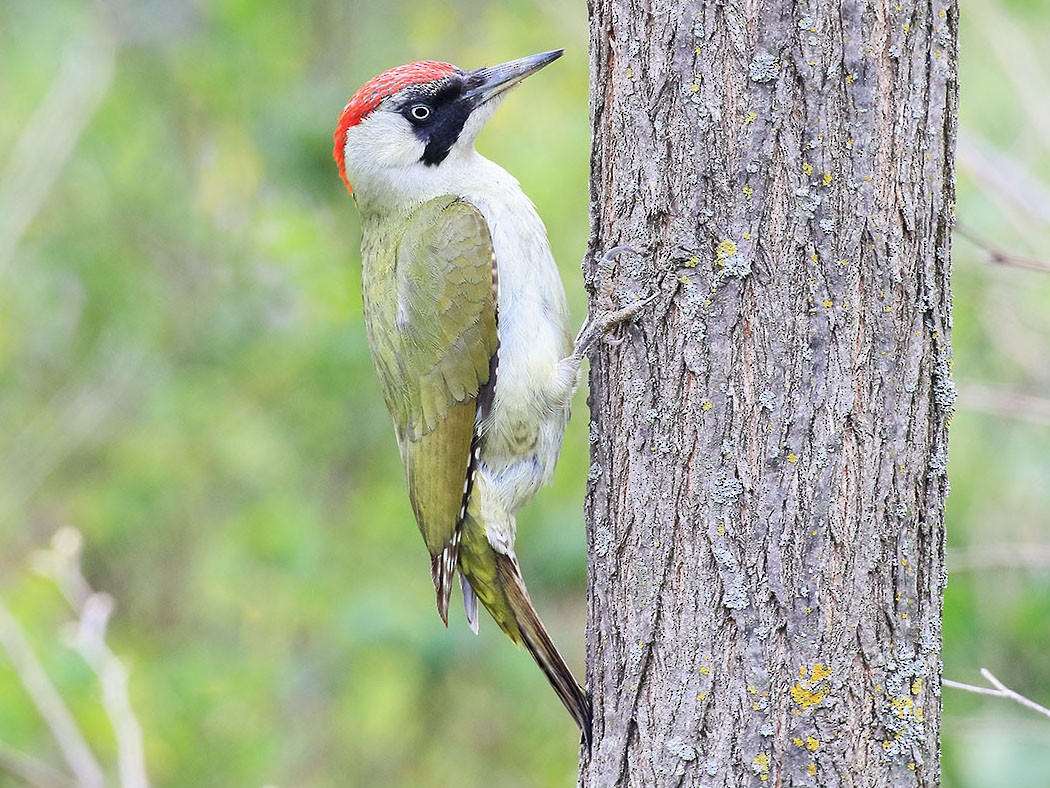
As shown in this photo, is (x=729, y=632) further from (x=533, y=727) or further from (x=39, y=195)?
(x=533, y=727)

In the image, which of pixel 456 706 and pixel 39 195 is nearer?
pixel 39 195

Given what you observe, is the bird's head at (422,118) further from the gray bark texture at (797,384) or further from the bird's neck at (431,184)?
the gray bark texture at (797,384)

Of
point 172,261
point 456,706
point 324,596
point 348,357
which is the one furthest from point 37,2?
point 456,706

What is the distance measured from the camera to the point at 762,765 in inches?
75.7

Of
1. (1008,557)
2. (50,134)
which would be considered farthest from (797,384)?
(50,134)

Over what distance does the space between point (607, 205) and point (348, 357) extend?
3349mm

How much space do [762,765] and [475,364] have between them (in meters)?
1.33

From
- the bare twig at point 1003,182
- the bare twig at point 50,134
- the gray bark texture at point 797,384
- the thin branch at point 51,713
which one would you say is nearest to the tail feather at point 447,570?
the thin branch at point 51,713

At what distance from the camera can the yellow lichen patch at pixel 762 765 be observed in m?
1.92

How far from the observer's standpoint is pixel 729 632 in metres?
1.94

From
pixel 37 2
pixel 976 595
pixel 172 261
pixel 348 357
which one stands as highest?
pixel 37 2

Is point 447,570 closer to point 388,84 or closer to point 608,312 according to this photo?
point 608,312

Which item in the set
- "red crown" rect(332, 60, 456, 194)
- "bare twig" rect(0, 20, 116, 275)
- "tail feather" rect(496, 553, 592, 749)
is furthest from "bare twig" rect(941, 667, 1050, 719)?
"bare twig" rect(0, 20, 116, 275)

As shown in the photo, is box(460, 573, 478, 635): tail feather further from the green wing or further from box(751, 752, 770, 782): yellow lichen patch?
box(751, 752, 770, 782): yellow lichen patch
